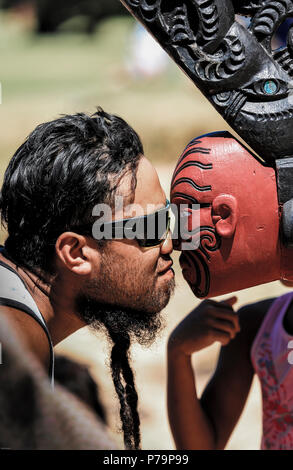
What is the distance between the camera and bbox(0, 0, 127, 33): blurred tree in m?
25.5

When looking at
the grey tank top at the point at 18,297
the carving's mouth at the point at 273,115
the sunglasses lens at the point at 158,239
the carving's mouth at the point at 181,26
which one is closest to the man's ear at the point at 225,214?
the sunglasses lens at the point at 158,239

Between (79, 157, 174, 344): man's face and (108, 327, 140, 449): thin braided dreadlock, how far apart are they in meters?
0.18

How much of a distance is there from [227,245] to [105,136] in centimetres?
62

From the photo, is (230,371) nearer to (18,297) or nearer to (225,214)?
(225,214)

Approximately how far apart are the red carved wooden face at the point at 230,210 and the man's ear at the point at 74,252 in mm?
393

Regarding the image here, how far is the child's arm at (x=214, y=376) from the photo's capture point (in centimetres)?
295

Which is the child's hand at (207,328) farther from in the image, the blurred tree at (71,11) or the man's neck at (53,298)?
the blurred tree at (71,11)

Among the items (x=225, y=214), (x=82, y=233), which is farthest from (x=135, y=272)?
(x=225, y=214)

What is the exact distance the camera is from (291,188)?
235 cm

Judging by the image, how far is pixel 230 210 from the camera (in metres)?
2.39

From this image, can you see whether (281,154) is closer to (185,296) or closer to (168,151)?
(185,296)

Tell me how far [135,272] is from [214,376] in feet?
3.16

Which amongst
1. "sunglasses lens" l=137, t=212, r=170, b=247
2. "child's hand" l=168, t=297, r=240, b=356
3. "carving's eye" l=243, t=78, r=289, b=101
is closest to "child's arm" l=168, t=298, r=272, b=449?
"child's hand" l=168, t=297, r=240, b=356

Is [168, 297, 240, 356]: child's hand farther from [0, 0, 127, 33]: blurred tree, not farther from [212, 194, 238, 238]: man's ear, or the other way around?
[0, 0, 127, 33]: blurred tree
